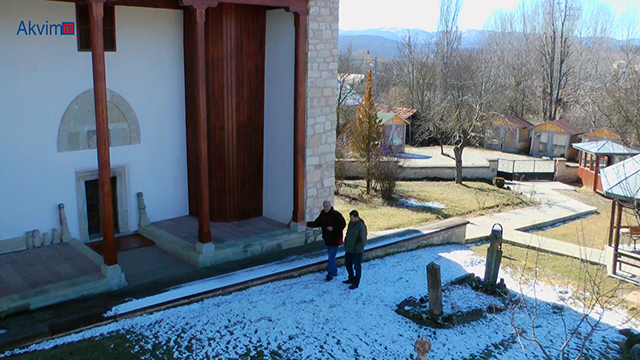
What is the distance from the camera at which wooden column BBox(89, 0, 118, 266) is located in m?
7.62

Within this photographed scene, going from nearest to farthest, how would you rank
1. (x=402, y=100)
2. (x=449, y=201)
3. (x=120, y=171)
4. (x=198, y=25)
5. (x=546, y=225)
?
(x=198, y=25)
(x=120, y=171)
(x=546, y=225)
(x=449, y=201)
(x=402, y=100)

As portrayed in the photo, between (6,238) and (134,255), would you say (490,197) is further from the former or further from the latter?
A: (6,238)

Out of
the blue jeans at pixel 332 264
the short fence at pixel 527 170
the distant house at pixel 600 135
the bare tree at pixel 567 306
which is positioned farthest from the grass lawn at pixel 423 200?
the distant house at pixel 600 135

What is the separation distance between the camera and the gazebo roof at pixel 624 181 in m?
11.9

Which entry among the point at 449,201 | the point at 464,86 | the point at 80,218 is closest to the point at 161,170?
the point at 80,218

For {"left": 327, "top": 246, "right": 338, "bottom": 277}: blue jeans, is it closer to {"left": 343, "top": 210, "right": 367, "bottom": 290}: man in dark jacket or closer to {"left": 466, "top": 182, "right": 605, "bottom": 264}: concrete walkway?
{"left": 343, "top": 210, "right": 367, "bottom": 290}: man in dark jacket

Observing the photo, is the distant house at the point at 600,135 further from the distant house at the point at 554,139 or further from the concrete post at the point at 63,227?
the concrete post at the point at 63,227

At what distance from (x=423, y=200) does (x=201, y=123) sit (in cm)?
1212

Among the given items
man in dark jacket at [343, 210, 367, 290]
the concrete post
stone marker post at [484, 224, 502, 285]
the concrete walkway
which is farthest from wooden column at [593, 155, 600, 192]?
the concrete post

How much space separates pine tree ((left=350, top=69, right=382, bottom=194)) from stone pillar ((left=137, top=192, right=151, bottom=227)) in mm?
10860

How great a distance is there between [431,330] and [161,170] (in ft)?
20.4

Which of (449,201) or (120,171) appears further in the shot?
(449,201)

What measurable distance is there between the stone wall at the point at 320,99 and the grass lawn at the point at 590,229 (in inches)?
Answer: 263

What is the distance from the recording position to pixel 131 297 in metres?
7.77
